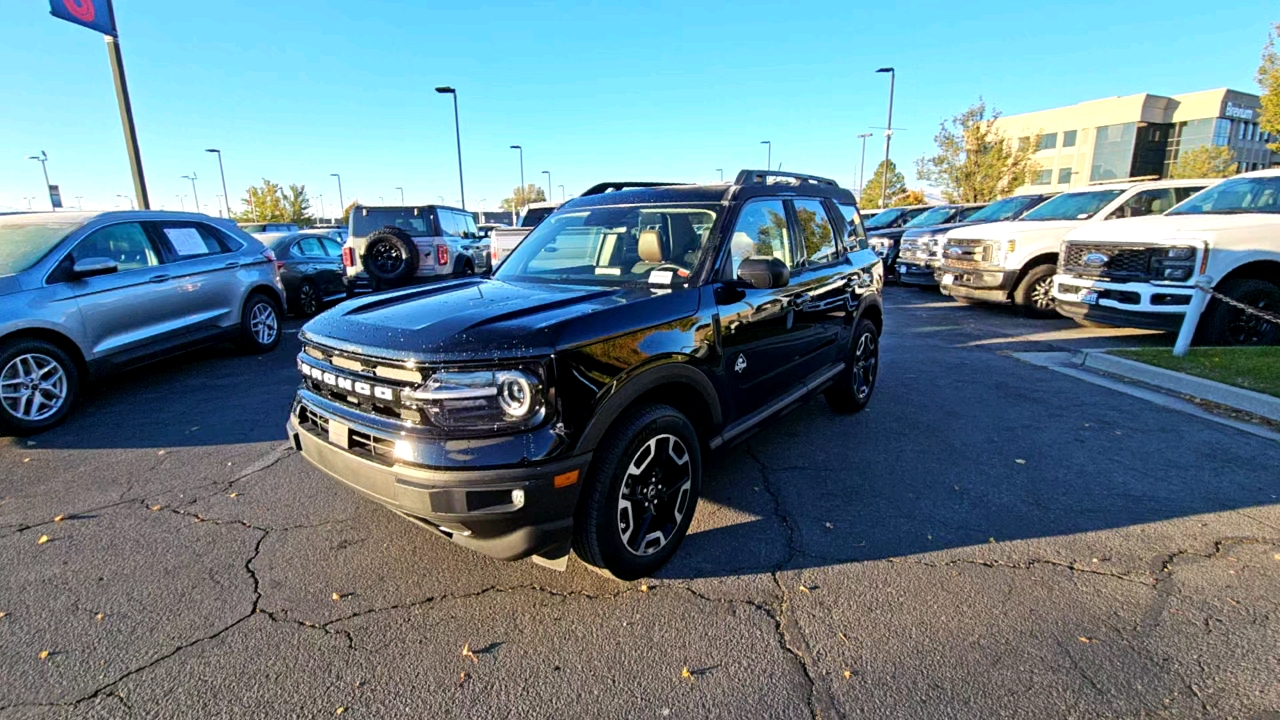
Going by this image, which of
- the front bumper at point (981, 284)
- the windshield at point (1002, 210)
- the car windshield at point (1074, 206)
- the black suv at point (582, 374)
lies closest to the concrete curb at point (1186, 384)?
the front bumper at point (981, 284)

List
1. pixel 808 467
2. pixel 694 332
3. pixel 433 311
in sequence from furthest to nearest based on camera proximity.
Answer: pixel 808 467, pixel 694 332, pixel 433 311

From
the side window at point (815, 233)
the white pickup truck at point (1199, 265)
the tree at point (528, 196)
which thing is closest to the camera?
the side window at point (815, 233)

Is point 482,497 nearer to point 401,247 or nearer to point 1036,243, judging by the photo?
point 401,247

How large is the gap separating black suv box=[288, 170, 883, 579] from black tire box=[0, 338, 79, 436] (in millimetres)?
3230

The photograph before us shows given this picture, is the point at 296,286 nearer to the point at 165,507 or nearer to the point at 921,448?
the point at 165,507

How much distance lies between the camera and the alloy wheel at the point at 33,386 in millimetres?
4582

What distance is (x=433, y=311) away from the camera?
9.16ft

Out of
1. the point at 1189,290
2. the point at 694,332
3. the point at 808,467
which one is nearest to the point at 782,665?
the point at 694,332

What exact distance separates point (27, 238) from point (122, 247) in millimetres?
633

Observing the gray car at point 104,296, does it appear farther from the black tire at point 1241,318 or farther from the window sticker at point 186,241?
the black tire at point 1241,318

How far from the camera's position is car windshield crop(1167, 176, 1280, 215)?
7289mm

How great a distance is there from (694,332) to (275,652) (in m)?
2.23

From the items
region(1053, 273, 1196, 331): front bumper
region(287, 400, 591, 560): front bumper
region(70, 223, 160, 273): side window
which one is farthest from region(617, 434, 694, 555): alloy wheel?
region(1053, 273, 1196, 331): front bumper

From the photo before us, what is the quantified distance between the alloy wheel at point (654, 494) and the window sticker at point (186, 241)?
6174 millimetres
